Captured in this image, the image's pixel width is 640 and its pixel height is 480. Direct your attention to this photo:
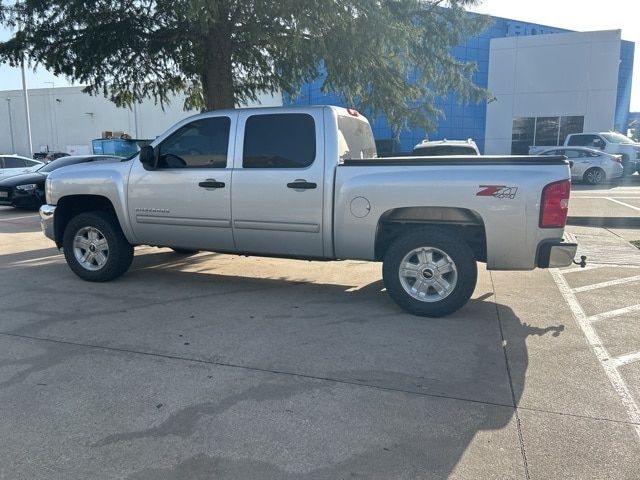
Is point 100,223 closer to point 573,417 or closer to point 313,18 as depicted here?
point 313,18

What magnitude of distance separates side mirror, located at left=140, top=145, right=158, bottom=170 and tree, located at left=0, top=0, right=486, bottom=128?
1941 millimetres

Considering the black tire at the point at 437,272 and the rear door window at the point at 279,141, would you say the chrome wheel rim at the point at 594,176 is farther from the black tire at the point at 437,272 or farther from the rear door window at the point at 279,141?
the rear door window at the point at 279,141

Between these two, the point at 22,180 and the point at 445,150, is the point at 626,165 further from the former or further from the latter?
the point at 22,180

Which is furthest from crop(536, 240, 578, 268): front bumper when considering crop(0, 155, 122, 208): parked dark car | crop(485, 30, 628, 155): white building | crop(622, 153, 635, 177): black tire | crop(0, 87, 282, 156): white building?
crop(0, 87, 282, 156): white building

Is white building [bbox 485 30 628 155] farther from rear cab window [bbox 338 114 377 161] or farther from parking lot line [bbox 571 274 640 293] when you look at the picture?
rear cab window [bbox 338 114 377 161]

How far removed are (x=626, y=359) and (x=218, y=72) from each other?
7964 millimetres

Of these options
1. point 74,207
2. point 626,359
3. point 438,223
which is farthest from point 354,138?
point 74,207

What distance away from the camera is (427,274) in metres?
5.29

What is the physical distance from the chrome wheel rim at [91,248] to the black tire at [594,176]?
64.8 feet

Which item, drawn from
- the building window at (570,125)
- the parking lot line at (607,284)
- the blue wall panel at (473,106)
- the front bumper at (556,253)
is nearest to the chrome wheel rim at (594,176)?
the building window at (570,125)

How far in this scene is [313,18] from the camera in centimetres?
767

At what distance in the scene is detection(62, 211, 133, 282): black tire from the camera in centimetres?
654

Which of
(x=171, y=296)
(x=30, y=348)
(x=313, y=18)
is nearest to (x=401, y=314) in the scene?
(x=171, y=296)

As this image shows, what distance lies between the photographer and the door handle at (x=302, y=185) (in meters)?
5.52
